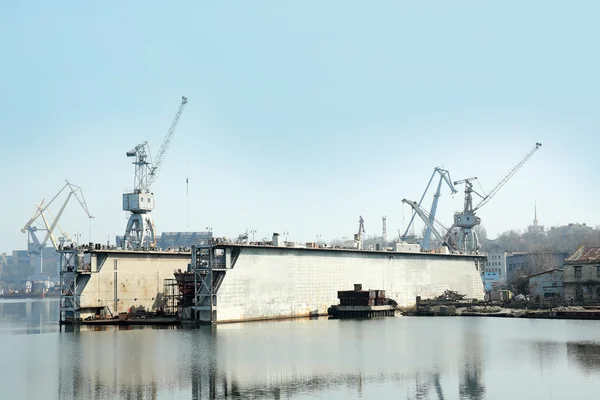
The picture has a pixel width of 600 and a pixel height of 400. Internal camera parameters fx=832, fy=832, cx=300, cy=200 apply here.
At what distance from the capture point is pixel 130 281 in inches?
4402

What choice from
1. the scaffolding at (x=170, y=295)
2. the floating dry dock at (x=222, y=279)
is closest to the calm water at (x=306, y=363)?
the floating dry dock at (x=222, y=279)

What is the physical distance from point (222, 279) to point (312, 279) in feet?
62.4

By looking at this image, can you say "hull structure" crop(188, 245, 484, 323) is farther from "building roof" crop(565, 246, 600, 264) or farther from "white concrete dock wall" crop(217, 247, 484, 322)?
"building roof" crop(565, 246, 600, 264)

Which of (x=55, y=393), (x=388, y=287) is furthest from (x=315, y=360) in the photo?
(x=388, y=287)

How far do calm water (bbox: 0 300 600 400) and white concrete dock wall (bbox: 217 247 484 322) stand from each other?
10.6 m

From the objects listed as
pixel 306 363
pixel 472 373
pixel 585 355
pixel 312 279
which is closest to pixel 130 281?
pixel 312 279

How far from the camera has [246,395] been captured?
47.6 m

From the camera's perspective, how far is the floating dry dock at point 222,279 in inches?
3981

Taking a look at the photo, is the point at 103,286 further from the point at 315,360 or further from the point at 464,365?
the point at 464,365

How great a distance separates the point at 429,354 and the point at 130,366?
2359cm

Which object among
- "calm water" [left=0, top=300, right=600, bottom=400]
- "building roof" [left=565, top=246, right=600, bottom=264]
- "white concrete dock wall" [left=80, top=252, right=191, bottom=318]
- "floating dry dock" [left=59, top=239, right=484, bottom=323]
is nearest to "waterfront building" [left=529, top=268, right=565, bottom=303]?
"building roof" [left=565, top=246, right=600, bottom=264]

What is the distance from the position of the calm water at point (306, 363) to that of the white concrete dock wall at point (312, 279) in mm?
10604

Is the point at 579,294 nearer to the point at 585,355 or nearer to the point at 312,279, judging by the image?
the point at 312,279

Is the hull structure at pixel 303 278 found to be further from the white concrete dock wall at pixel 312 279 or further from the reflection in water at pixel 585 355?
the reflection in water at pixel 585 355
